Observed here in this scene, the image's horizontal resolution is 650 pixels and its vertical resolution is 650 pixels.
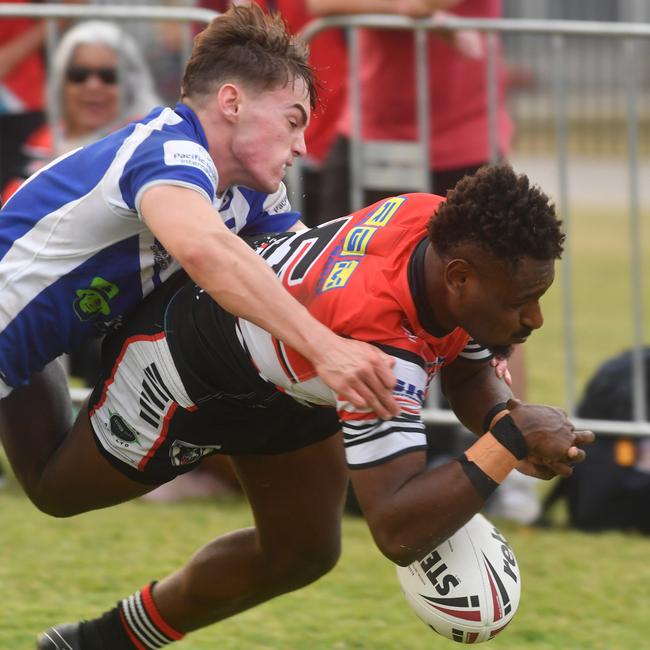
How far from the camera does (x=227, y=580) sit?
3.96 m

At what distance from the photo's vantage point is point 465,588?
333cm

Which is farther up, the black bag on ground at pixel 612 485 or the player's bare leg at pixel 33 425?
the player's bare leg at pixel 33 425

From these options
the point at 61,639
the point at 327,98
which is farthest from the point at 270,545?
the point at 327,98

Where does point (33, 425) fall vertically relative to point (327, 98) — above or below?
below

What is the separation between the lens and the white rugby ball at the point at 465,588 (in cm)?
333

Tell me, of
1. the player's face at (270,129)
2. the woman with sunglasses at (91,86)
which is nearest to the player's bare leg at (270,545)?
the player's face at (270,129)

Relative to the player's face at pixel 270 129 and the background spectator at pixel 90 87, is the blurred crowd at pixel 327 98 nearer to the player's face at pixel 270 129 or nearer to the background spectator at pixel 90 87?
the background spectator at pixel 90 87

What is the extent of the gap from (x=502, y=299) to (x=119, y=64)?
356 cm

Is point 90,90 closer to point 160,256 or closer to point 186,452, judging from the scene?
point 160,256

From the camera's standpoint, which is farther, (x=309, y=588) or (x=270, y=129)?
(x=309, y=588)

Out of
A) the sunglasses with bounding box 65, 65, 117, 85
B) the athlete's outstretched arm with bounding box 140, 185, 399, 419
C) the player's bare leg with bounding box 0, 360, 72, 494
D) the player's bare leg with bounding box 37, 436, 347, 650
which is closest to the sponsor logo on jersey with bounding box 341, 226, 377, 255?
the athlete's outstretched arm with bounding box 140, 185, 399, 419

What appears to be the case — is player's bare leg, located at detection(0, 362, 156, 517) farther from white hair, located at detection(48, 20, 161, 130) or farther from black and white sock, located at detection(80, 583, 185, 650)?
white hair, located at detection(48, 20, 161, 130)

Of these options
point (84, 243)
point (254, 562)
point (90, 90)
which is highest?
point (90, 90)

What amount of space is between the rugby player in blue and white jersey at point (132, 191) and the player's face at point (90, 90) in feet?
8.73
